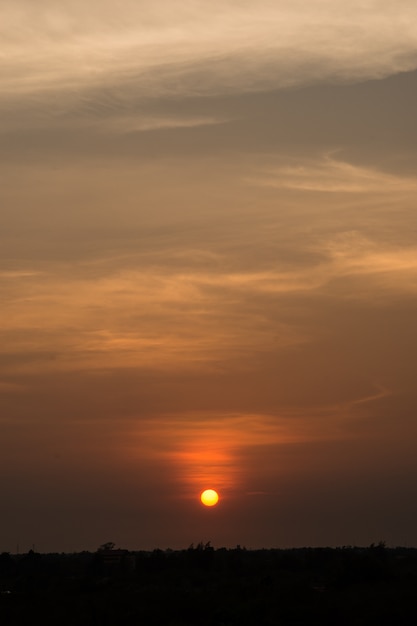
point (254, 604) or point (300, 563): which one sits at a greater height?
point (300, 563)

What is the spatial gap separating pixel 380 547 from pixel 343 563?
132ft

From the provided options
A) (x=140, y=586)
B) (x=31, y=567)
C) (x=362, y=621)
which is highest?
(x=31, y=567)

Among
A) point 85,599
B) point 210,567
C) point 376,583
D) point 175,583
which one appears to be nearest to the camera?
point 85,599

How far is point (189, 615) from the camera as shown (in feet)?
216

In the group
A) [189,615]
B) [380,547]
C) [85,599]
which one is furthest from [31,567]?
[189,615]

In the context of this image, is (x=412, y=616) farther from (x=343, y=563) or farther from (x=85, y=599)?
(x=343, y=563)

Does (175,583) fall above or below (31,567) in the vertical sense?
below

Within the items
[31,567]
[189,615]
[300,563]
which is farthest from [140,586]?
[31,567]

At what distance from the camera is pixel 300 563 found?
110 meters

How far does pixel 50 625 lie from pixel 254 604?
1090 centimetres

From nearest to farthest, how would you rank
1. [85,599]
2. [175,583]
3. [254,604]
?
1. [254,604]
2. [85,599]
3. [175,583]

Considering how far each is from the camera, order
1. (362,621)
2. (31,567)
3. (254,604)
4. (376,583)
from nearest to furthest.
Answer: (362,621), (254,604), (376,583), (31,567)

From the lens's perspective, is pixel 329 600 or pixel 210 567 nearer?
pixel 329 600

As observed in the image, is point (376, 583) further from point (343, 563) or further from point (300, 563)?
point (300, 563)
